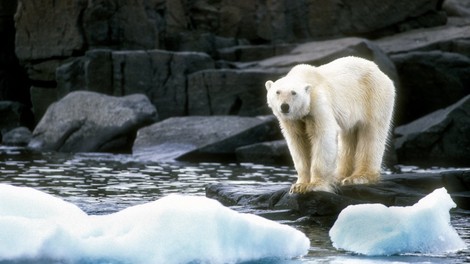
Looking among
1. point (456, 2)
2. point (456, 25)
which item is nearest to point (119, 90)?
point (456, 25)

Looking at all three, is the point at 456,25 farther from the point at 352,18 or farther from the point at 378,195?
the point at 378,195

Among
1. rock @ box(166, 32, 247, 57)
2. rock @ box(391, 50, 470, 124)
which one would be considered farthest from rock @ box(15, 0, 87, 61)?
rock @ box(391, 50, 470, 124)

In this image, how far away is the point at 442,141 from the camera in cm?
1942

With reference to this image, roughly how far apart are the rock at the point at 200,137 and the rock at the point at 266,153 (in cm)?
46

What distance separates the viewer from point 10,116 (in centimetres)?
2547

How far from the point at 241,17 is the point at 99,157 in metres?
7.75

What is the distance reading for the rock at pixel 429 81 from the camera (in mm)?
22656

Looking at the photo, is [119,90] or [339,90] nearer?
[339,90]

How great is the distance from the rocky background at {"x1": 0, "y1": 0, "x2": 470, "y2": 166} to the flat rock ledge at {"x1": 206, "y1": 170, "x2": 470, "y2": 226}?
22.3 feet

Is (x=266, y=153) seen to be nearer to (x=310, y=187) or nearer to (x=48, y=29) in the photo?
(x=48, y=29)

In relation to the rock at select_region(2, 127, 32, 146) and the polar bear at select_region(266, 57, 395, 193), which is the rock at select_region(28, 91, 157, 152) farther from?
the polar bear at select_region(266, 57, 395, 193)

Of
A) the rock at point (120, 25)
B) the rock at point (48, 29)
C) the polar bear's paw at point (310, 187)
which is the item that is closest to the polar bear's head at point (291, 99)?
the polar bear's paw at point (310, 187)

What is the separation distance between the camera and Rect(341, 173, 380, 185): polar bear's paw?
1134 centimetres

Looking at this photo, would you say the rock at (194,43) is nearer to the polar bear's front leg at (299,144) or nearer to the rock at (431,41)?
the rock at (431,41)
